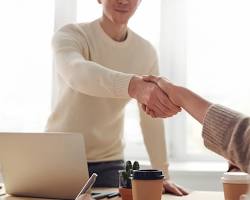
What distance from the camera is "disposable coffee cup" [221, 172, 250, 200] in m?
1.24

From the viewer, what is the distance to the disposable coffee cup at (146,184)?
1.21 m

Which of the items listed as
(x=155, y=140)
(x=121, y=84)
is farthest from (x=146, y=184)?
(x=155, y=140)

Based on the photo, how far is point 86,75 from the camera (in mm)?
1727

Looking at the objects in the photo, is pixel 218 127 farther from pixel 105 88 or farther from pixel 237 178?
pixel 105 88

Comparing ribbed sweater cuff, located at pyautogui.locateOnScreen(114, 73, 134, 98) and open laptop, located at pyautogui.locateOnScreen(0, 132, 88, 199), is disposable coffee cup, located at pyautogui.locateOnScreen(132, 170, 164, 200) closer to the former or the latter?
open laptop, located at pyautogui.locateOnScreen(0, 132, 88, 199)

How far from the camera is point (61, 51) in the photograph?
193 centimetres

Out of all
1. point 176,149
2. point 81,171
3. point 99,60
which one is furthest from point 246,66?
point 81,171

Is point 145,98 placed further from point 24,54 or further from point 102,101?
point 24,54

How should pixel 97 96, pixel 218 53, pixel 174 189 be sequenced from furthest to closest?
pixel 218 53 < pixel 97 96 < pixel 174 189

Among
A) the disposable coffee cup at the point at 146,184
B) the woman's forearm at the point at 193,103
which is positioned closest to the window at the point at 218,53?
the woman's forearm at the point at 193,103

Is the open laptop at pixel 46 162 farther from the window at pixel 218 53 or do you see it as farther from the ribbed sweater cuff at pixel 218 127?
the window at pixel 218 53

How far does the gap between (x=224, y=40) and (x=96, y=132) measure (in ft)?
4.02

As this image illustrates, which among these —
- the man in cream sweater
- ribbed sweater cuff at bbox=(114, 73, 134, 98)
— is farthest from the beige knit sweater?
ribbed sweater cuff at bbox=(114, 73, 134, 98)

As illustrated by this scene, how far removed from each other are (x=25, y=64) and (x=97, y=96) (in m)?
1.25
